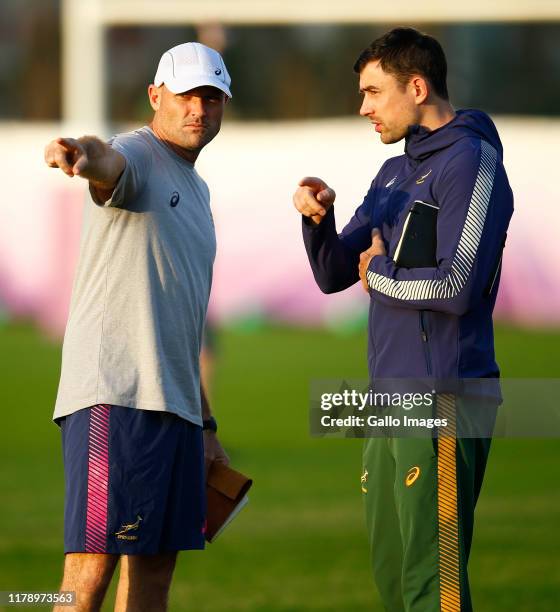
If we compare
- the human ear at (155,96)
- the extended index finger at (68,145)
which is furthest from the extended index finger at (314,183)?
the extended index finger at (68,145)

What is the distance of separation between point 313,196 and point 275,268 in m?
14.8

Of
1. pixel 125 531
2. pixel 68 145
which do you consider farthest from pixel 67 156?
pixel 125 531

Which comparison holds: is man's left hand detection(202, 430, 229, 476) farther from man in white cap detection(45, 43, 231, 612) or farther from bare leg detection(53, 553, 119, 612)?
bare leg detection(53, 553, 119, 612)

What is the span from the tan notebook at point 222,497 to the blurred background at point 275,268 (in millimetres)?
1714

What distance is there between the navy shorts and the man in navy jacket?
704 mm

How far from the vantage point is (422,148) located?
443cm

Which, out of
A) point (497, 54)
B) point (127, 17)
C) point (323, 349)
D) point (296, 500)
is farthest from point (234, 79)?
point (296, 500)

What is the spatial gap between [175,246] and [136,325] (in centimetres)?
27

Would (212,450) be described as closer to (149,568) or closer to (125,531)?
(149,568)

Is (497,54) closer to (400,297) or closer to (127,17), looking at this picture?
(127,17)

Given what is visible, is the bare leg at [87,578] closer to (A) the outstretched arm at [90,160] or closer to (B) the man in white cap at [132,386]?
(B) the man in white cap at [132,386]

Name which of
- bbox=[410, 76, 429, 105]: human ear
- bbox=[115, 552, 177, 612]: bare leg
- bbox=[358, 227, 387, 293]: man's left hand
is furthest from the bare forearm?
bbox=[410, 76, 429, 105]: human ear

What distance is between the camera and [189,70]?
437 centimetres

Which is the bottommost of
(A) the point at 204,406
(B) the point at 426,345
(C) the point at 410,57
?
(A) the point at 204,406
